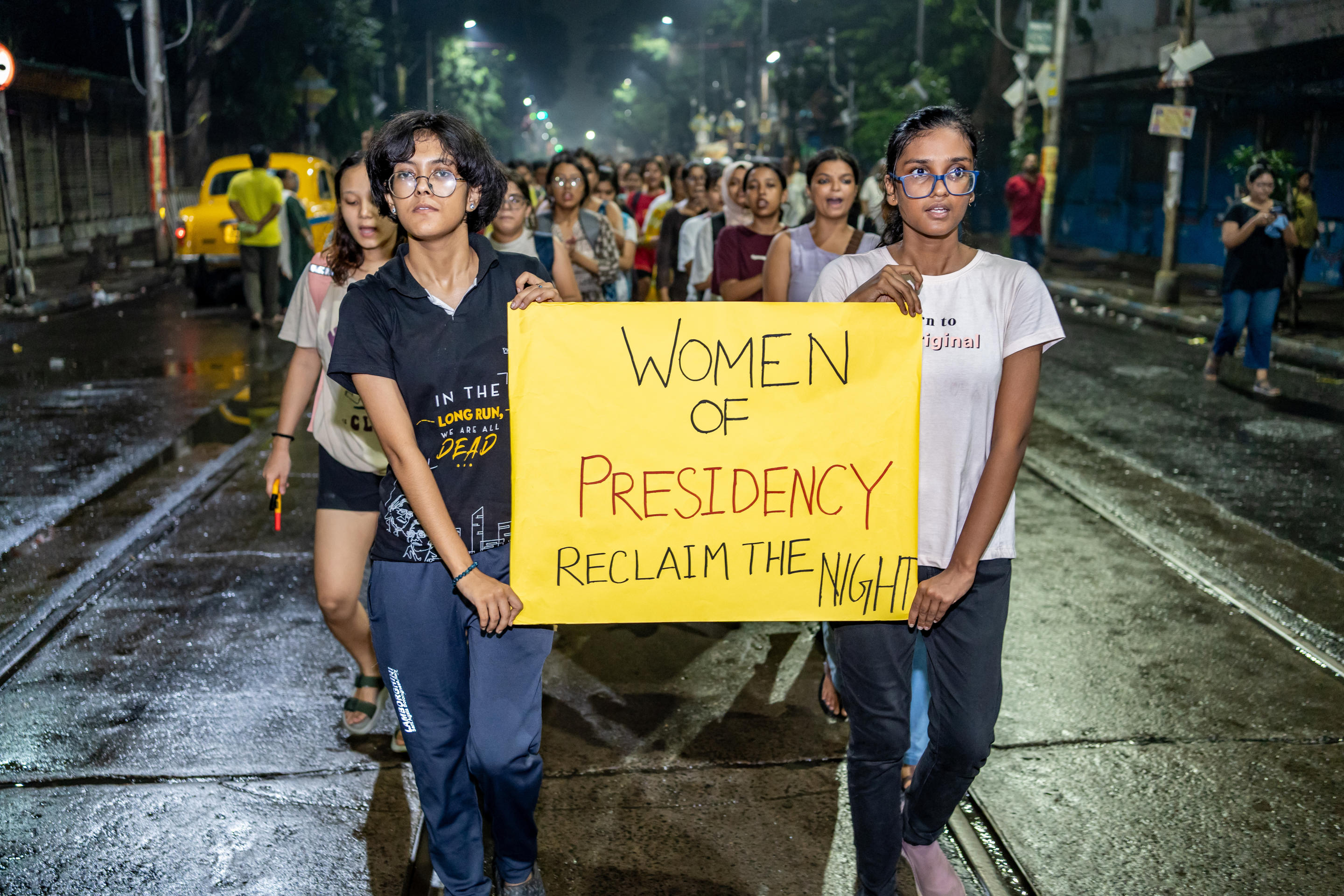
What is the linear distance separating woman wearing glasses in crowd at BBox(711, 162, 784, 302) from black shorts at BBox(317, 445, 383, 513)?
8.63 feet

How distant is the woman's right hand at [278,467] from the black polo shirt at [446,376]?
121 centimetres

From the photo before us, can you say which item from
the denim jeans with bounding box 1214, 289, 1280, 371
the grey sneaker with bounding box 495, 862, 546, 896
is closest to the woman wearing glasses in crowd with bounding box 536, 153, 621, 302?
the grey sneaker with bounding box 495, 862, 546, 896

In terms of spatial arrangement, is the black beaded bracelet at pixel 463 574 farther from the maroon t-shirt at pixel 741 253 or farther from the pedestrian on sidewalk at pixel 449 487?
the maroon t-shirt at pixel 741 253

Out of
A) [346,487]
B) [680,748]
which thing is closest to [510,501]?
[346,487]

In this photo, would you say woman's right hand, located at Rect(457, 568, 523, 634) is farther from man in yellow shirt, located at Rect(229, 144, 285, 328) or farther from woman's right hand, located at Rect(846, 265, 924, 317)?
man in yellow shirt, located at Rect(229, 144, 285, 328)

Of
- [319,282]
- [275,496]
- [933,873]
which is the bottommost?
[933,873]

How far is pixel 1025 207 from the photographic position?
1953 centimetres

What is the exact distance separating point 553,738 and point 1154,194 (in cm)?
2585

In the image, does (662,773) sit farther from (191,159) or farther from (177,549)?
(191,159)

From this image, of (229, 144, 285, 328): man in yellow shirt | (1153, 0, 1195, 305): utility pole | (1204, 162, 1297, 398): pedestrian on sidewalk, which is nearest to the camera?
(1204, 162, 1297, 398): pedestrian on sidewalk

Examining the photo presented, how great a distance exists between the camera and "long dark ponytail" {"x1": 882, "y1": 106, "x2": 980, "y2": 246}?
299 centimetres

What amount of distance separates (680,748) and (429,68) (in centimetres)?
6427

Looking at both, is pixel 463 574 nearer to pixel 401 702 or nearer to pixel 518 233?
pixel 401 702

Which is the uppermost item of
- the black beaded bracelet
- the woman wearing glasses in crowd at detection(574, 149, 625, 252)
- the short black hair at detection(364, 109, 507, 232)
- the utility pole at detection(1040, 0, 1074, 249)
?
the utility pole at detection(1040, 0, 1074, 249)
